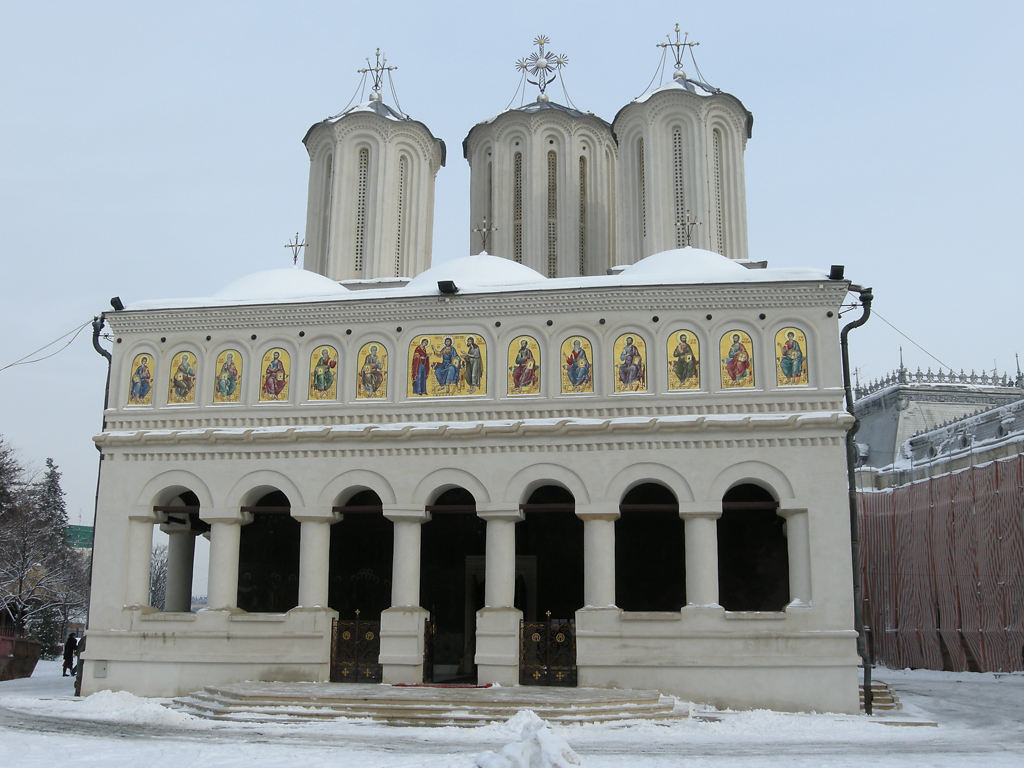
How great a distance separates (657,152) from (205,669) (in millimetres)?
14707

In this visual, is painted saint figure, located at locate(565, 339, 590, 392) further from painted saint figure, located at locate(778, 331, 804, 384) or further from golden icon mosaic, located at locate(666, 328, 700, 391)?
painted saint figure, located at locate(778, 331, 804, 384)

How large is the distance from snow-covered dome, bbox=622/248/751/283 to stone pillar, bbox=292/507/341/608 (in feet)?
22.6

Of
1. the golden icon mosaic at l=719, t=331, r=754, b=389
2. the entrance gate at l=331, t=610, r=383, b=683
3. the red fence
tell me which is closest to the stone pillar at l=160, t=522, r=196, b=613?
the entrance gate at l=331, t=610, r=383, b=683

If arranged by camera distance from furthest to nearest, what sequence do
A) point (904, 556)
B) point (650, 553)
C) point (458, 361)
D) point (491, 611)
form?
1. point (904, 556)
2. point (650, 553)
3. point (458, 361)
4. point (491, 611)

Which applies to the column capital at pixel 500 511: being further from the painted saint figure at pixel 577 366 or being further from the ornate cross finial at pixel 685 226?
the ornate cross finial at pixel 685 226

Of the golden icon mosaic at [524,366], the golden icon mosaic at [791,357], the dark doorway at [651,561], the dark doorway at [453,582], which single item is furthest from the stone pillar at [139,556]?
the golden icon mosaic at [791,357]

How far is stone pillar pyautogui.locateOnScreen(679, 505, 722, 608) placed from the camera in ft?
54.2

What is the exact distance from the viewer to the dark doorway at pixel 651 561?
19156 mm

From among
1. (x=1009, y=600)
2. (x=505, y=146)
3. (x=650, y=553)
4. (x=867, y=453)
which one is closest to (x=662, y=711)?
(x=650, y=553)

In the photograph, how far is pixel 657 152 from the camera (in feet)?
77.6

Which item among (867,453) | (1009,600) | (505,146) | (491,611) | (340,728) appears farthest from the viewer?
(867,453)

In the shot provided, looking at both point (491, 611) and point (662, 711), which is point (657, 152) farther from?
point (662, 711)

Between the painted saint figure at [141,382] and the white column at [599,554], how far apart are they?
27.3 ft

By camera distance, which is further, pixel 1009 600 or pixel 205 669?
pixel 1009 600
